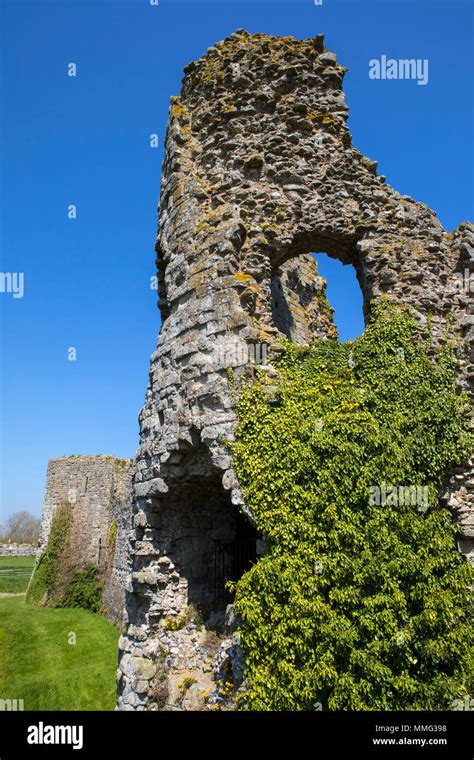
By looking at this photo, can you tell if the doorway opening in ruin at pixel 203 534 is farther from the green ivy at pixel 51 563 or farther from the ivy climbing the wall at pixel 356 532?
the green ivy at pixel 51 563

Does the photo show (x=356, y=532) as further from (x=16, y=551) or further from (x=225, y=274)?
(x=16, y=551)

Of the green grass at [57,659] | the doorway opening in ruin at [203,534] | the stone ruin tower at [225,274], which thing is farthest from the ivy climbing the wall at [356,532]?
the green grass at [57,659]

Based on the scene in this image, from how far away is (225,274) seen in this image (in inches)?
272

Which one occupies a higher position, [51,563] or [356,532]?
[356,532]

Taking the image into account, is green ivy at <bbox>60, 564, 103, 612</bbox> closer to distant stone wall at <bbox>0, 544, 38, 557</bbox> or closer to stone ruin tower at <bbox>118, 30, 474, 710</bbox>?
stone ruin tower at <bbox>118, 30, 474, 710</bbox>

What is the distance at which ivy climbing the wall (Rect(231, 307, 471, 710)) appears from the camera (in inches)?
203

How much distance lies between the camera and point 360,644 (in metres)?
5.18

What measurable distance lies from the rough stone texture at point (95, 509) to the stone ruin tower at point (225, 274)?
1072 cm

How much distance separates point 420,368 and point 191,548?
14.1 feet

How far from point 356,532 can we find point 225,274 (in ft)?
12.1

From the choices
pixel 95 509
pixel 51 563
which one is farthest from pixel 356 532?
pixel 51 563

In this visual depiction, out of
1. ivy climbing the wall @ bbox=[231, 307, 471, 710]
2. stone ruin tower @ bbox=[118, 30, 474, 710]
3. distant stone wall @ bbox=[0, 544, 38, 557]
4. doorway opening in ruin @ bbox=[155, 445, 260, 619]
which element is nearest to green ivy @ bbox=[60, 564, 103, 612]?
doorway opening in ruin @ bbox=[155, 445, 260, 619]

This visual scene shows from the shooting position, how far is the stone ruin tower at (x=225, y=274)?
264 inches
